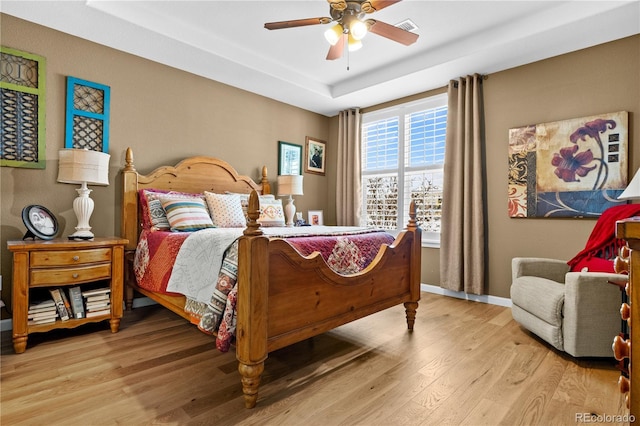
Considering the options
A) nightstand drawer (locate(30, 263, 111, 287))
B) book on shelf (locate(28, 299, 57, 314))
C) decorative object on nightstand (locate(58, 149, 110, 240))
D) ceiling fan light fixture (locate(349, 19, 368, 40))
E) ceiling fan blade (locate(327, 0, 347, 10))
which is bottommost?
book on shelf (locate(28, 299, 57, 314))

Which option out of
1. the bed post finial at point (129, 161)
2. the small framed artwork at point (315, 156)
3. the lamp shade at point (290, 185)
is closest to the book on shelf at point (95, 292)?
the bed post finial at point (129, 161)

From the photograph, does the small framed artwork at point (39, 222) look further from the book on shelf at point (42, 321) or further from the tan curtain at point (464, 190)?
the tan curtain at point (464, 190)

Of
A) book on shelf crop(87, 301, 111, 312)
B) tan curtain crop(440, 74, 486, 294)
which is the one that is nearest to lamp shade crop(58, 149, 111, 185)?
book on shelf crop(87, 301, 111, 312)

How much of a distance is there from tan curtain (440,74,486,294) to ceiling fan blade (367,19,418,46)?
5.01 feet

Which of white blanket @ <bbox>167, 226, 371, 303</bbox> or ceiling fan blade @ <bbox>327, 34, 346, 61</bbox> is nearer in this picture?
white blanket @ <bbox>167, 226, 371, 303</bbox>

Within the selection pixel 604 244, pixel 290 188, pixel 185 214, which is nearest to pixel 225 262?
pixel 185 214

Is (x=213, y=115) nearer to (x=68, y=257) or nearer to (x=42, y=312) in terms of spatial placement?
(x=68, y=257)

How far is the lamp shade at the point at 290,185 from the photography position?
4242 mm

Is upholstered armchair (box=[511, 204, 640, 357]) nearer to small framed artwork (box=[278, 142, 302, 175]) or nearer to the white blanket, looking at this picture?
the white blanket

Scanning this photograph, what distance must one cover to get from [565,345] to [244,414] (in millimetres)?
2061

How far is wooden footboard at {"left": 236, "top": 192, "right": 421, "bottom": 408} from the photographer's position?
163 centimetres

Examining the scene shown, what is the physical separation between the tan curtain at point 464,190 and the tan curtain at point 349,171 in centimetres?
133

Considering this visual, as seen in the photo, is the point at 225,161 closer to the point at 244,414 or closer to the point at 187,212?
the point at 187,212

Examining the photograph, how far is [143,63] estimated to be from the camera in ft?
11.0
